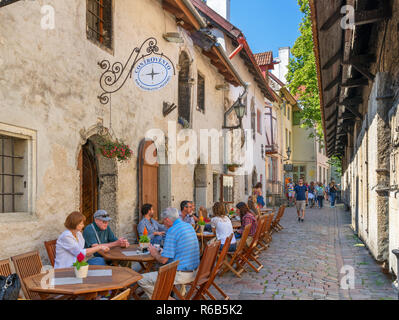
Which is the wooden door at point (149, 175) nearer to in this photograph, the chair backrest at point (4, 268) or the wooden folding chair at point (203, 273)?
the wooden folding chair at point (203, 273)

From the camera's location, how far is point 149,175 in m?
8.57

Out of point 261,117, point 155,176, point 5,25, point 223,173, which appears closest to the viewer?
point 5,25

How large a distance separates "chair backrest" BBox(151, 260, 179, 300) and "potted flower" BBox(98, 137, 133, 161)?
3.30 metres

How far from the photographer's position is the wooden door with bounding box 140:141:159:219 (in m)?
8.02

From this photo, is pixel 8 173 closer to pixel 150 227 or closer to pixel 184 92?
pixel 150 227

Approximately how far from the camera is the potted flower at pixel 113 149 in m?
6.45

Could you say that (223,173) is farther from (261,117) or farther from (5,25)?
(5,25)

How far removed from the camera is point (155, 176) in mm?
9008

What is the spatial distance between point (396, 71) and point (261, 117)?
17164 millimetres

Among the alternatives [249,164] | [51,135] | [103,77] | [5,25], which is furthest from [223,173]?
[5,25]

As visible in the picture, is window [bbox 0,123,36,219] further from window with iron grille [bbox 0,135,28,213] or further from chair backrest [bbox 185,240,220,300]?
chair backrest [bbox 185,240,220,300]

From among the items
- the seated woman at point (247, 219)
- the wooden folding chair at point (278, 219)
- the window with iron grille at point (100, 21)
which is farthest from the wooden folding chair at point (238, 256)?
the wooden folding chair at point (278, 219)

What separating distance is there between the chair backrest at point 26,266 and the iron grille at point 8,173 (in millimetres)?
876
